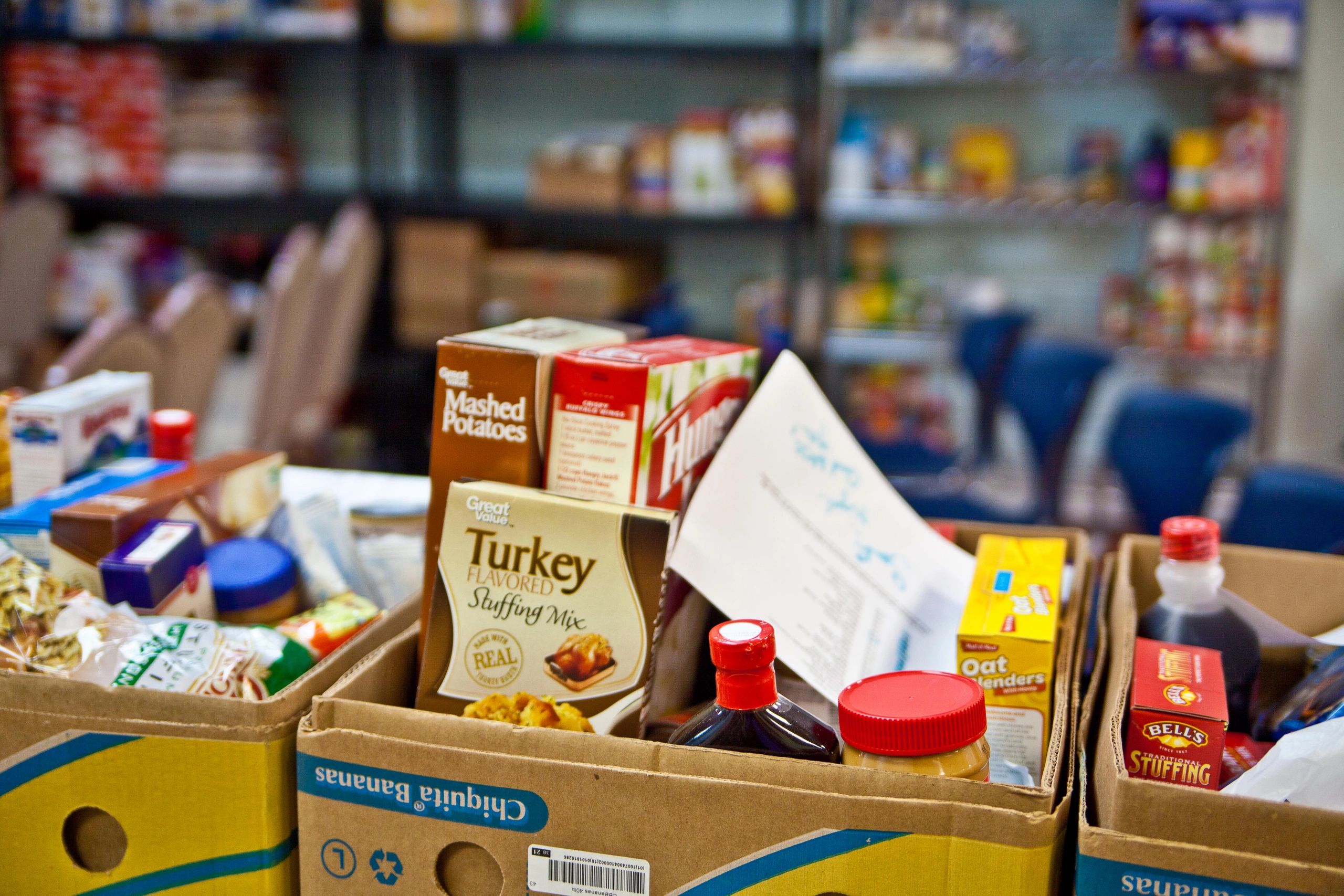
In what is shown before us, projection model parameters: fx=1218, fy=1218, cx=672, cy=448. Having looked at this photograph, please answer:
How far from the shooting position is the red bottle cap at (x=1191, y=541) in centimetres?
82

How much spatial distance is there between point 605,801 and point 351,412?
3975 mm

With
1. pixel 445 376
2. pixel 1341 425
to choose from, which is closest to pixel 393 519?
pixel 445 376

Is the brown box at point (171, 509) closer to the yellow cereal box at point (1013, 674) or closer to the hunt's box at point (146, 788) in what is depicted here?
the hunt's box at point (146, 788)

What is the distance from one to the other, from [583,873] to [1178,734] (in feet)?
1.11

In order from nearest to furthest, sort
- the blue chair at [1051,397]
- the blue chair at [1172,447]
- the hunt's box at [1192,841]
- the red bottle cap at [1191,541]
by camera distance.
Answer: the hunt's box at [1192,841]
the red bottle cap at [1191,541]
the blue chair at [1172,447]
the blue chair at [1051,397]

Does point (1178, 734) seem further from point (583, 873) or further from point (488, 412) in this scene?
point (488, 412)

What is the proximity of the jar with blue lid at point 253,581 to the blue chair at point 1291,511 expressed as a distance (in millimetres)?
1130

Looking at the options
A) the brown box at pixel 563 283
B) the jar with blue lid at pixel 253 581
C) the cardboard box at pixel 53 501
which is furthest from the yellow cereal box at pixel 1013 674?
the brown box at pixel 563 283

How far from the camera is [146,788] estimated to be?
726 millimetres

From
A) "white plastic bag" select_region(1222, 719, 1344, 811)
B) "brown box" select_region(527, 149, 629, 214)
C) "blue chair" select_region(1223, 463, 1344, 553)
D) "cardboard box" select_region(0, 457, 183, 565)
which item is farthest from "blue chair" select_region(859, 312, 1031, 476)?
"white plastic bag" select_region(1222, 719, 1344, 811)

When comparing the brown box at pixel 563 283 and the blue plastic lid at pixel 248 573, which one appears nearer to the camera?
the blue plastic lid at pixel 248 573

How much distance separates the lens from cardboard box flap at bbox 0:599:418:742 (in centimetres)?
71

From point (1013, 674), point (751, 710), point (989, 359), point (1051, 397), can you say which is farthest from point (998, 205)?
point (751, 710)

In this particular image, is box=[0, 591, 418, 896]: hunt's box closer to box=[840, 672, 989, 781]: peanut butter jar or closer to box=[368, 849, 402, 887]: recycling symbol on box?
box=[368, 849, 402, 887]: recycling symbol on box
